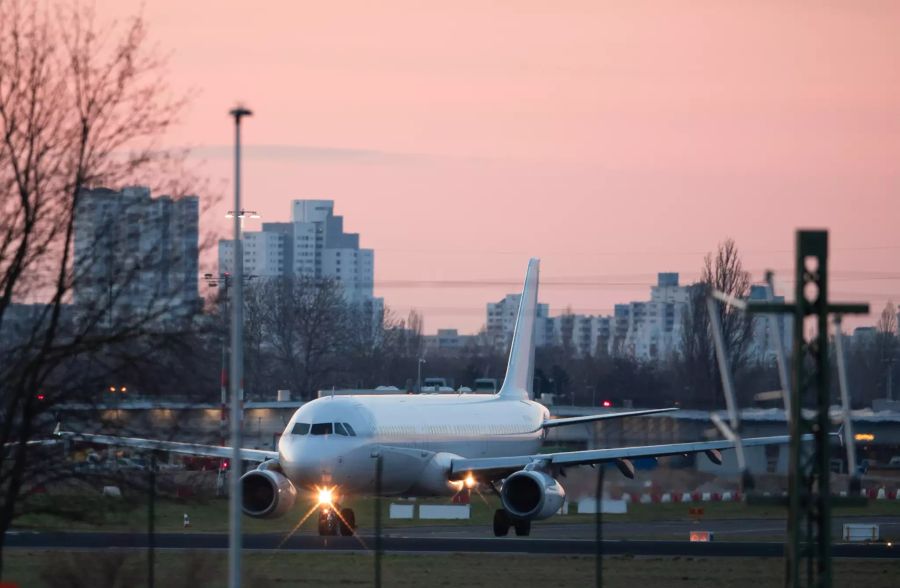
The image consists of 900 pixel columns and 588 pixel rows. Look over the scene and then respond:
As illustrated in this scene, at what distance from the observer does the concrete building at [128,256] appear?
60.3ft

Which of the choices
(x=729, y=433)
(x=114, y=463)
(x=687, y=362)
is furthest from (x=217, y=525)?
(x=687, y=362)

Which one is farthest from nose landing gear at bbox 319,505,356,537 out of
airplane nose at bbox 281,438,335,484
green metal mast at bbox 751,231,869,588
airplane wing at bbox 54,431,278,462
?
green metal mast at bbox 751,231,869,588

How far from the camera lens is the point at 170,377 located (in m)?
18.7

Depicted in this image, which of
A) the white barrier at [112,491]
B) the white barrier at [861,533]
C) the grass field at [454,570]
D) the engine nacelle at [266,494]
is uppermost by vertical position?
the white barrier at [112,491]

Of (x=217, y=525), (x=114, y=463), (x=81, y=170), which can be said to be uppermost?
(x=81, y=170)

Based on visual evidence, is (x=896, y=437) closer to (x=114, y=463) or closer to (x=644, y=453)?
(x=644, y=453)

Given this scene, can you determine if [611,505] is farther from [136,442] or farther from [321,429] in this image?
[136,442]

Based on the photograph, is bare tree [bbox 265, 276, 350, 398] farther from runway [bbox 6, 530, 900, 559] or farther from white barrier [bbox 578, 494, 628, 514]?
runway [bbox 6, 530, 900, 559]

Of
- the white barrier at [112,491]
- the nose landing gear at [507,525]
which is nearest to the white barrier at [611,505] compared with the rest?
the nose landing gear at [507,525]

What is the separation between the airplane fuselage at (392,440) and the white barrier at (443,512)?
184 cm

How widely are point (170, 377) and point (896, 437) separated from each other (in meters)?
56.0

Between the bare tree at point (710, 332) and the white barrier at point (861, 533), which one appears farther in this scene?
the bare tree at point (710, 332)

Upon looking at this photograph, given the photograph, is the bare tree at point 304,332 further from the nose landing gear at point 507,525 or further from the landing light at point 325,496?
the landing light at point 325,496

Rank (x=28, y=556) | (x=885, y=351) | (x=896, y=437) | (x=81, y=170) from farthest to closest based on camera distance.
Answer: (x=885, y=351) → (x=896, y=437) → (x=28, y=556) → (x=81, y=170)
